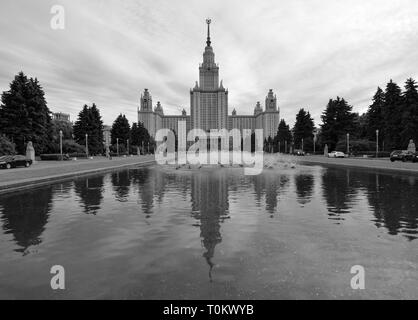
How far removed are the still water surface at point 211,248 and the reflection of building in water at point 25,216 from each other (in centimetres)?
4

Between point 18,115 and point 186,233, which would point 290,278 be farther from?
point 18,115

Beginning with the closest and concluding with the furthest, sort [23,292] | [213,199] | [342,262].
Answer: [23,292] → [342,262] → [213,199]

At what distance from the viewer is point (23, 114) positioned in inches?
2009

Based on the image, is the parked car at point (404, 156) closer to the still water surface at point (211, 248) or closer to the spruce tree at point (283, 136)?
the still water surface at point (211, 248)

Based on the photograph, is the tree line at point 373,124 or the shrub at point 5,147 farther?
the tree line at point 373,124

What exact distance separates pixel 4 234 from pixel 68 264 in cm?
346

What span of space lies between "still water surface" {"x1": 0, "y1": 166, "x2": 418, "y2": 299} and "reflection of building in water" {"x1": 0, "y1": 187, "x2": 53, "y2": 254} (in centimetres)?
4

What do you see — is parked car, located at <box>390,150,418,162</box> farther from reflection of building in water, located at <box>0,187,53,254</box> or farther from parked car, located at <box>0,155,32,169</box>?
parked car, located at <box>0,155,32,169</box>

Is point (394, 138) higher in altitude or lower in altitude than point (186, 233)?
higher

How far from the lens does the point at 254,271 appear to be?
5359 mm

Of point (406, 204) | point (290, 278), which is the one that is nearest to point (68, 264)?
point (290, 278)

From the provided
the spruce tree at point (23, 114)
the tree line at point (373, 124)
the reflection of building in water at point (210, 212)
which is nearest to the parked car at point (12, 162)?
the spruce tree at point (23, 114)

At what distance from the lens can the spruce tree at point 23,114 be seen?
164 feet

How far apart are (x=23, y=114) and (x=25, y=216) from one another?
1935 inches
